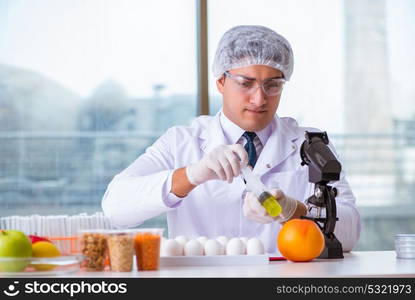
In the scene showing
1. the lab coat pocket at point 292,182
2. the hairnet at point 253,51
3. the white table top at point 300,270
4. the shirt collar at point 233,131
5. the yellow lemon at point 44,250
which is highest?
the hairnet at point 253,51

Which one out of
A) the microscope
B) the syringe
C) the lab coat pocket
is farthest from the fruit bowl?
the lab coat pocket

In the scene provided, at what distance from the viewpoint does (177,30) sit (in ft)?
14.4

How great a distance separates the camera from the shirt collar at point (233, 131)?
9.25ft

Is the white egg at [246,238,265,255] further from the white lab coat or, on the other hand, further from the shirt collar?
the shirt collar

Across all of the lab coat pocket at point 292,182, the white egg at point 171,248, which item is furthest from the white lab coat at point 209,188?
the white egg at point 171,248

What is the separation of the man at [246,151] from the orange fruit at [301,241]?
1.69 ft

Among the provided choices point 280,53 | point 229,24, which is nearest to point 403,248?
point 280,53

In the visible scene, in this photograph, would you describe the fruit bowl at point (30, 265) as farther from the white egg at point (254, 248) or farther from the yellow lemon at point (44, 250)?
the white egg at point (254, 248)

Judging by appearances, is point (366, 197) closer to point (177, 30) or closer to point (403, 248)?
point (177, 30)

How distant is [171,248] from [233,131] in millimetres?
1026

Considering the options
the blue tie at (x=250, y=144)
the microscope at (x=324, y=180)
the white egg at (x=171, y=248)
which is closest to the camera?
A: the white egg at (x=171, y=248)

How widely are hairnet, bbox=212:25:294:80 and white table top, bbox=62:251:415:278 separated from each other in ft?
3.10

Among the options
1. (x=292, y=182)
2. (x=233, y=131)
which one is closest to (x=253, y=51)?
(x=233, y=131)

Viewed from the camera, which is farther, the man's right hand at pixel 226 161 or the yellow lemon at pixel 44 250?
the man's right hand at pixel 226 161
